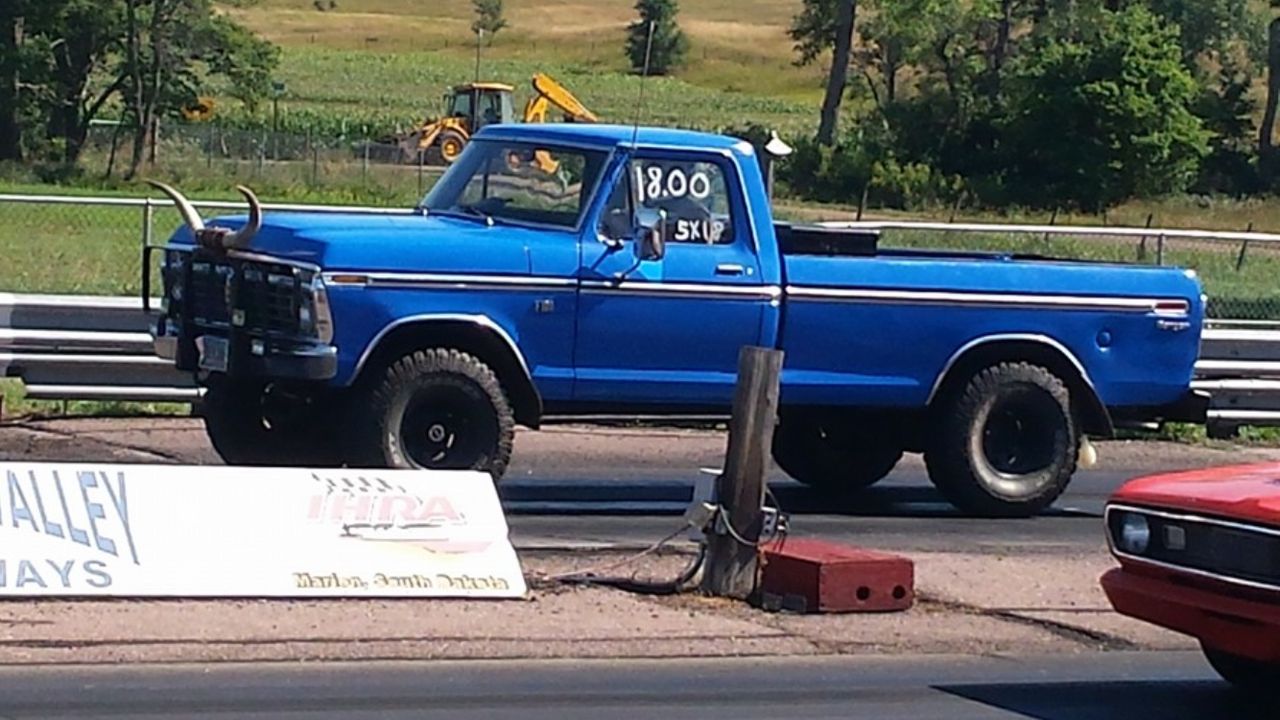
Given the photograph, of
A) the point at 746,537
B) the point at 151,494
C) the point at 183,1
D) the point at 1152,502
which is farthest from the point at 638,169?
the point at 183,1

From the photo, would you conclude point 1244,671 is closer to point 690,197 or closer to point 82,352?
point 690,197

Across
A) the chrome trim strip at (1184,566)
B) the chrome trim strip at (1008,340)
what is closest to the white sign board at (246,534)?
the chrome trim strip at (1184,566)

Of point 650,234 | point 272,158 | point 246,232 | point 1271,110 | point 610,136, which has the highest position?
point 610,136

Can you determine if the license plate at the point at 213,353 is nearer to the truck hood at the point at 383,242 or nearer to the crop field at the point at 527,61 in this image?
the truck hood at the point at 383,242

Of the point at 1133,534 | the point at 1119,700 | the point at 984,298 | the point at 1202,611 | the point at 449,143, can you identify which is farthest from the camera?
the point at 449,143

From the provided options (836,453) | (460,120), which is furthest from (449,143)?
(836,453)

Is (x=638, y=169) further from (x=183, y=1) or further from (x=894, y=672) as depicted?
(x=183, y=1)

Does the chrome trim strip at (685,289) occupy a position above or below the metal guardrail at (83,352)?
above

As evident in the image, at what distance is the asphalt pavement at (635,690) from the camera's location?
315 inches

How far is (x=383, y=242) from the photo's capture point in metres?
12.3

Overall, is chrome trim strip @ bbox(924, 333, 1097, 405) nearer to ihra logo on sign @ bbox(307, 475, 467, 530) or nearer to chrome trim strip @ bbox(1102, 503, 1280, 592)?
ihra logo on sign @ bbox(307, 475, 467, 530)

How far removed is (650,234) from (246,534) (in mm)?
3711

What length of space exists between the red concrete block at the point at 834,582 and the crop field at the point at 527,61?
5662 centimetres

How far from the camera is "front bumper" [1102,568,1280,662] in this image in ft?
25.5
